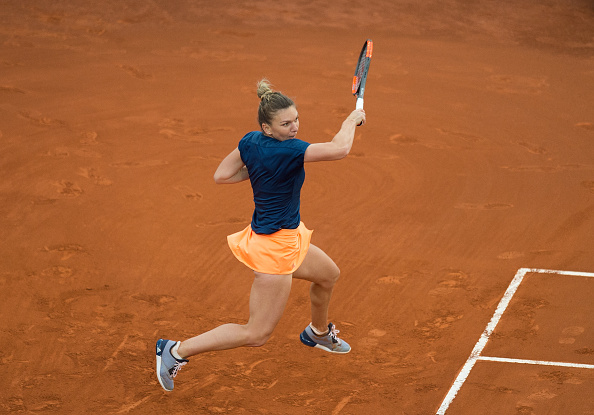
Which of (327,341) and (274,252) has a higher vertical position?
(274,252)

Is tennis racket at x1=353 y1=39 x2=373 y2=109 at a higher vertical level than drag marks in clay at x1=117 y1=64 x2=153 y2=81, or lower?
higher

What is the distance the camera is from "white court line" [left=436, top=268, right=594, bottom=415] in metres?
5.68

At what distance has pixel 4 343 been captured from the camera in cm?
620

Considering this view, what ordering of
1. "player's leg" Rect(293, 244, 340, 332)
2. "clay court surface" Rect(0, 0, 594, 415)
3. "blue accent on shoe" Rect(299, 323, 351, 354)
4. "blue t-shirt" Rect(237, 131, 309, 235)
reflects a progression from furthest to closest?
"blue accent on shoe" Rect(299, 323, 351, 354) → "clay court surface" Rect(0, 0, 594, 415) → "player's leg" Rect(293, 244, 340, 332) → "blue t-shirt" Rect(237, 131, 309, 235)

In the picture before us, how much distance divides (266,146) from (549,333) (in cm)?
310

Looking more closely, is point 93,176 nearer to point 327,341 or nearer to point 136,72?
point 136,72

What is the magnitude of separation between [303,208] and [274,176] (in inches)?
141

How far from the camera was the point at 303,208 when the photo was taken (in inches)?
333

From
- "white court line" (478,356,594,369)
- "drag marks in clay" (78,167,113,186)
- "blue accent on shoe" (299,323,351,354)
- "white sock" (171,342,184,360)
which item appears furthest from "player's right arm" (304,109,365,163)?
"drag marks in clay" (78,167,113,186)

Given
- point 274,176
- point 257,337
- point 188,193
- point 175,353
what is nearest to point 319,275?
point 257,337

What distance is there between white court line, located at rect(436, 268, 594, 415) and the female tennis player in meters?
1.22

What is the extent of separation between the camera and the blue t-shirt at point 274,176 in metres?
4.81

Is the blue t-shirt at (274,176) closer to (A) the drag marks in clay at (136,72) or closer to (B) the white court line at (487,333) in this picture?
(B) the white court line at (487,333)

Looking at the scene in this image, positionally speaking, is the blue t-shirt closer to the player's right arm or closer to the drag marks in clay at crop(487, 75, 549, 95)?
the player's right arm
